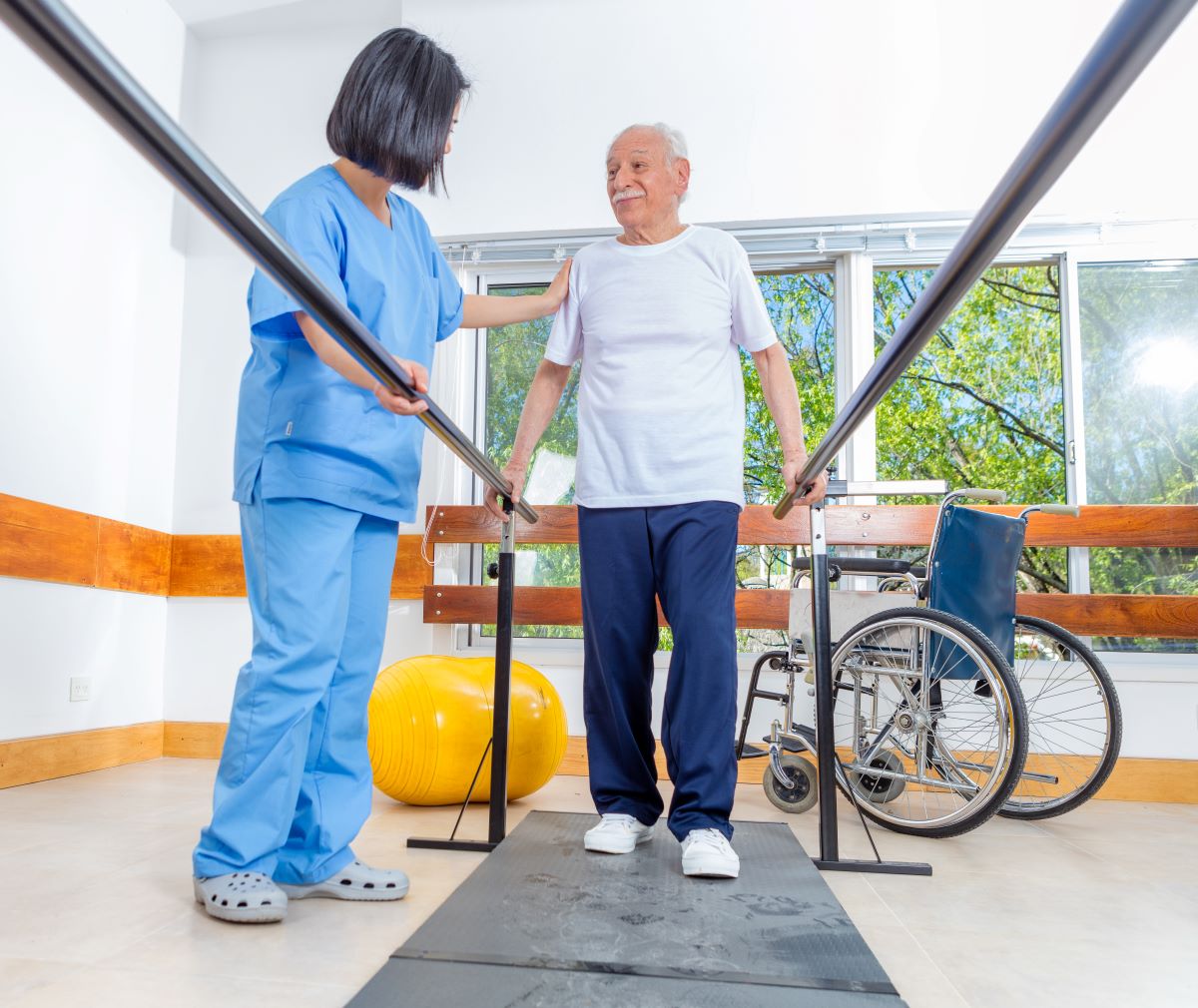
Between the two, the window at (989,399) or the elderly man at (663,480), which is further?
the window at (989,399)

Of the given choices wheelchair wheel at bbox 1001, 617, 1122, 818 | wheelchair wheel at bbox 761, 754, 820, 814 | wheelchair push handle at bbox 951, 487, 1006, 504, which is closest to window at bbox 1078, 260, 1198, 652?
wheelchair wheel at bbox 1001, 617, 1122, 818

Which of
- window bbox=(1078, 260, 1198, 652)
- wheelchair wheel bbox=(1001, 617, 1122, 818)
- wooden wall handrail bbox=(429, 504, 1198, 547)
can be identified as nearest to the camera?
wheelchair wheel bbox=(1001, 617, 1122, 818)

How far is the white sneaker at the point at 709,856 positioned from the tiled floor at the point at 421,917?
23 centimetres

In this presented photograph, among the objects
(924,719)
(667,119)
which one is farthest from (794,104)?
(924,719)

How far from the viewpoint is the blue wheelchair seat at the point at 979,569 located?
2371 mm

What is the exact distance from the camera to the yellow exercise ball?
2416mm

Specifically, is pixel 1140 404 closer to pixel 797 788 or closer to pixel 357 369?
pixel 797 788

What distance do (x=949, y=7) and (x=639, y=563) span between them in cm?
249

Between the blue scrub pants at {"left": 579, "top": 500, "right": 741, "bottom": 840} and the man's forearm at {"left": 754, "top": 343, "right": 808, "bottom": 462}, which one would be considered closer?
the blue scrub pants at {"left": 579, "top": 500, "right": 741, "bottom": 840}

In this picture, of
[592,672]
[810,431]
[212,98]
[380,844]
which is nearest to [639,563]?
[592,672]

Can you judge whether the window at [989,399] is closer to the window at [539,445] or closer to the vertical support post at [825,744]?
the window at [539,445]

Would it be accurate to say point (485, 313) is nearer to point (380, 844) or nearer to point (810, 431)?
point (380, 844)

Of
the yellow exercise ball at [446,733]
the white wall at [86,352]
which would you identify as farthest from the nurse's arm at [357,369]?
the white wall at [86,352]

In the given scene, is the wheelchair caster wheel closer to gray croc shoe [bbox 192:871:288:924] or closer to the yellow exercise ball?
the yellow exercise ball
